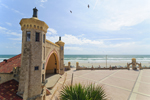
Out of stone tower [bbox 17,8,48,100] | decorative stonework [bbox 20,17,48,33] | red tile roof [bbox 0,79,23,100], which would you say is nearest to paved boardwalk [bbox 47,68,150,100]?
stone tower [bbox 17,8,48,100]

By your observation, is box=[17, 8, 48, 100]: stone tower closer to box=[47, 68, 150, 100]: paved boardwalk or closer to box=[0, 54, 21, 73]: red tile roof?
box=[0, 54, 21, 73]: red tile roof

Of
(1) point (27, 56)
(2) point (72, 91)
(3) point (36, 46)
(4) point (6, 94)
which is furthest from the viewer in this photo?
(3) point (36, 46)

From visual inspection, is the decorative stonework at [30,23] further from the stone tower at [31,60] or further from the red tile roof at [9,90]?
the red tile roof at [9,90]

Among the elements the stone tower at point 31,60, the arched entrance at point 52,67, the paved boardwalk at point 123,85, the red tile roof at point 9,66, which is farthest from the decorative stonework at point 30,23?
the arched entrance at point 52,67

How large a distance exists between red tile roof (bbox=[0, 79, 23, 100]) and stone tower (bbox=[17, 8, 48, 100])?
0.66 meters

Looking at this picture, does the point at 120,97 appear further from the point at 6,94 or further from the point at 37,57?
the point at 6,94

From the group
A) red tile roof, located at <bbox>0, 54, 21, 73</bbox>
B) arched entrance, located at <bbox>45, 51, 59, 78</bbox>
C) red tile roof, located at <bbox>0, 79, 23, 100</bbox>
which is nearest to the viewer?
red tile roof, located at <bbox>0, 79, 23, 100</bbox>

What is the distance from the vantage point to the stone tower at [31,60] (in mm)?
7825

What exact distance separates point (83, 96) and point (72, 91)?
77 centimetres

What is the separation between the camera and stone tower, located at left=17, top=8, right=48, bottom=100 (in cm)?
782

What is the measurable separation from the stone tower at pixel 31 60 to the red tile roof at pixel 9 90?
25.8 inches

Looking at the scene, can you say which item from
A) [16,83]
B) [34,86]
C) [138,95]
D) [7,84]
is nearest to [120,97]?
[138,95]

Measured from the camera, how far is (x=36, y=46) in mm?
8656

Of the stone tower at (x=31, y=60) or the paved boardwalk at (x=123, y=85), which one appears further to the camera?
the paved boardwalk at (x=123, y=85)
